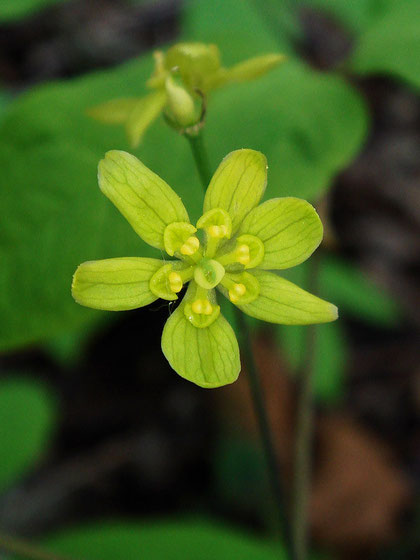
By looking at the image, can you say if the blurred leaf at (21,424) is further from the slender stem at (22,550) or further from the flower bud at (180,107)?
the flower bud at (180,107)

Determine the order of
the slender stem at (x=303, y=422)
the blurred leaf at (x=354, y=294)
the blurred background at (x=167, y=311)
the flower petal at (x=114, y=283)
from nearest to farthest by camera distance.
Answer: the flower petal at (x=114, y=283) → the blurred background at (x=167, y=311) → the slender stem at (x=303, y=422) → the blurred leaf at (x=354, y=294)

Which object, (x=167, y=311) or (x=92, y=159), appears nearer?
(x=92, y=159)

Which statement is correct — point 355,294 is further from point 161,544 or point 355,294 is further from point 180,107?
point 180,107

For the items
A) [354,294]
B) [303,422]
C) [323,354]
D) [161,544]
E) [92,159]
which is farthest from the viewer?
[354,294]

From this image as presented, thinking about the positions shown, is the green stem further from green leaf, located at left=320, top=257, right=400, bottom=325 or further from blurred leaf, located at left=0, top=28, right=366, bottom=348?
green leaf, located at left=320, top=257, right=400, bottom=325

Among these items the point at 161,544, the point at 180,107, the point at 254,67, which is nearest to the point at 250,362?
the point at 180,107

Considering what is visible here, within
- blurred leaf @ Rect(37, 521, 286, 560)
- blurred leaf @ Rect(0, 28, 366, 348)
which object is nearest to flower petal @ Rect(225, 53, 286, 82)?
blurred leaf @ Rect(0, 28, 366, 348)

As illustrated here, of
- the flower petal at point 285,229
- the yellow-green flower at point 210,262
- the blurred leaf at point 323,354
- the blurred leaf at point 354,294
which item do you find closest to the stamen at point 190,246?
the yellow-green flower at point 210,262
